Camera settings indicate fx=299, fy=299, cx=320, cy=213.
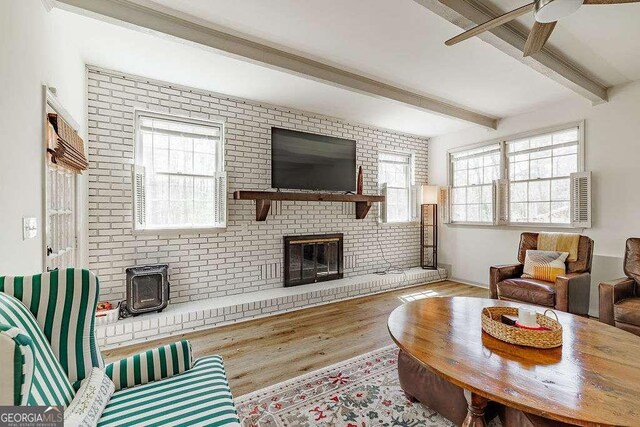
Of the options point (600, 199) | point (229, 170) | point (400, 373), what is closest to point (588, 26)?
point (600, 199)

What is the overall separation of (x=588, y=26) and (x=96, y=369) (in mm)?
4008

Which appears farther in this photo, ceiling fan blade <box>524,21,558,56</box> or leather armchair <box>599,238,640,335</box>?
leather armchair <box>599,238,640,335</box>

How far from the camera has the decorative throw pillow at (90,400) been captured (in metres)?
1.02

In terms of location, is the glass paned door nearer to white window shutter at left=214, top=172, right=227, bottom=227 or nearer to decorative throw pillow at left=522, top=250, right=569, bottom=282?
white window shutter at left=214, top=172, right=227, bottom=227

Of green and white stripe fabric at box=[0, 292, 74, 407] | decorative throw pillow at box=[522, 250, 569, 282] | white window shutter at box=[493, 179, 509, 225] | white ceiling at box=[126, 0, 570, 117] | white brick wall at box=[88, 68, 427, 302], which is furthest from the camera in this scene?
white window shutter at box=[493, 179, 509, 225]

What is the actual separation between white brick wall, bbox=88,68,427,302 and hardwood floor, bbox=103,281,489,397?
0.69 m

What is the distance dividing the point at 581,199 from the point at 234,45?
4.40 metres

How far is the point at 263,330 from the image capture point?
3.12 metres

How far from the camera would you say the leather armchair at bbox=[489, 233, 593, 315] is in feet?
9.78

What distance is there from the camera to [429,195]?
5.28 metres

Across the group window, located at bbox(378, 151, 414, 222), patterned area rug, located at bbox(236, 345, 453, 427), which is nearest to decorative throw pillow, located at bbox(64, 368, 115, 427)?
patterned area rug, located at bbox(236, 345, 453, 427)

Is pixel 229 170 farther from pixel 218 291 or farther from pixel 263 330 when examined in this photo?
pixel 263 330

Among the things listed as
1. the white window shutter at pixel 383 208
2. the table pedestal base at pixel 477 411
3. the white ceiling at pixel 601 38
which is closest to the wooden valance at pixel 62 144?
the table pedestal base at pixel 477 411

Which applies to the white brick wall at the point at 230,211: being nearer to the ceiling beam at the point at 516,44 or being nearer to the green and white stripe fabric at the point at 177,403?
the green and white stripe fabric at the point at 177,403
